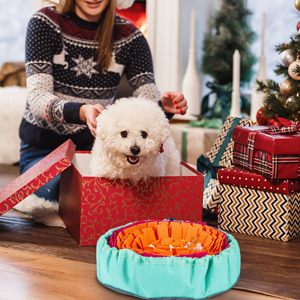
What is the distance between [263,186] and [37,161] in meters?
0.82

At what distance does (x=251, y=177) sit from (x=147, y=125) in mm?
455

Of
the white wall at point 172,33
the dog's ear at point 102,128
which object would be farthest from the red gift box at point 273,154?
the white wall at point 172,33

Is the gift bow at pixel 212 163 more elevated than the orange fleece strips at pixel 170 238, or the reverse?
the gift bow at pixel 212 163

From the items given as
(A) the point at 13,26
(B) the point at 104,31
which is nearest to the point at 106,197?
(B) the point at 104,31

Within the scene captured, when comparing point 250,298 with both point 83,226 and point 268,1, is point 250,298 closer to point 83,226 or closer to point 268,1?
point 83,226

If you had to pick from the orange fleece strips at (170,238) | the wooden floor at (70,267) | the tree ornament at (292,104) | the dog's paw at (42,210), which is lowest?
the wooden floor at (70,267)

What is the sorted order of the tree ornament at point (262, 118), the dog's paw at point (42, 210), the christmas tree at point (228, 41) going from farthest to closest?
the christmas tree at point (228, 41)
the tree ornament at point (262, 118)
the dog's paw at point (42, 210)

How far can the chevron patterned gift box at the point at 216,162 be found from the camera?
1.52m

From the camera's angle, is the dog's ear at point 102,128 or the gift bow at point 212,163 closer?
the dog's ear at point 102,128

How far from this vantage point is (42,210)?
57.1 inches

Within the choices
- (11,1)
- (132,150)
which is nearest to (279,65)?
(132,150)

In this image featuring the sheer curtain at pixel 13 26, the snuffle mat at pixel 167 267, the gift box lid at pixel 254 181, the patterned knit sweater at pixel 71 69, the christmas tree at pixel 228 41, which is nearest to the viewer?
the snuffle mat at pixel 167 267

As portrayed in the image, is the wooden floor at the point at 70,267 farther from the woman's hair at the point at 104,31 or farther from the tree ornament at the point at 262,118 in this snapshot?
the woman's hair at the point at 104,31

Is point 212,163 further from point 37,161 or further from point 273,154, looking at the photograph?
point 37,161
